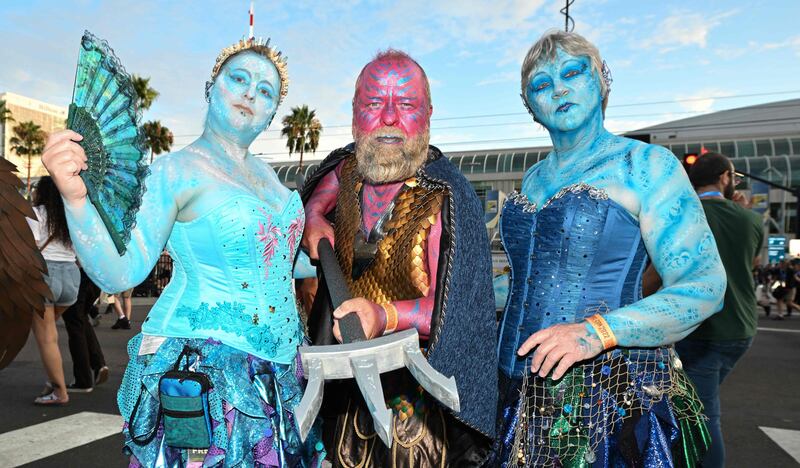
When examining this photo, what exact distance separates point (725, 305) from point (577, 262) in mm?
1949

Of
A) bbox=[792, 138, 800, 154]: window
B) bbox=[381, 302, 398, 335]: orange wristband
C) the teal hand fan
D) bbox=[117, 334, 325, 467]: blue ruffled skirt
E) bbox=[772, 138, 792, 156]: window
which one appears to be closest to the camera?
the teal hand fan

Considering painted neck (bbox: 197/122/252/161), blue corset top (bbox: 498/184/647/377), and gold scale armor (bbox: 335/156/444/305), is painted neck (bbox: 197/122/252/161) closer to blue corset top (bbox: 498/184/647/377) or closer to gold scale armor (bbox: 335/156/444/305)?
gold scale armor (bbox: 335/156/444/305)

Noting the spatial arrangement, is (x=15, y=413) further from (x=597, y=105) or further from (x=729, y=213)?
(x=729, y=213)

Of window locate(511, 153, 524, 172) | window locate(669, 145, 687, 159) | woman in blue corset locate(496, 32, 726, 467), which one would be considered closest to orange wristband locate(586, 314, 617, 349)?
woman in blue corset locate(496, 32, 726, 467)

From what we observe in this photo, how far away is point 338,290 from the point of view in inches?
71.7

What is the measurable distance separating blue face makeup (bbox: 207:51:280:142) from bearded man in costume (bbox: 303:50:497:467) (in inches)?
12.9

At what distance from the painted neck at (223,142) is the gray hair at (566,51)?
0.99m

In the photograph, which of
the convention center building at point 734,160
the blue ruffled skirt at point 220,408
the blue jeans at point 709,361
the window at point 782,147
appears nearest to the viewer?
the blue ruffled skirt at point 220,408

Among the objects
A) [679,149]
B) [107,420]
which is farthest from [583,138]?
[679,149]

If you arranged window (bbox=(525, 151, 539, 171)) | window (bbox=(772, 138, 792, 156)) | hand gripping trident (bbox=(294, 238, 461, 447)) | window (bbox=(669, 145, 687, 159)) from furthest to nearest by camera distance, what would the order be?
window (bbox=(525, 151, 539, 171))
window (bbox=(772, 138, 792, 156))
window (bbox=(669, 145, 687, 159))
hand gripping trident (bbox=(294, 238, 461, 447))

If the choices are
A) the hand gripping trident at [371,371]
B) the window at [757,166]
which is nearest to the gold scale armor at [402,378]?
the hand gripping trident at [371,371]

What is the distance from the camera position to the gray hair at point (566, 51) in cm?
192

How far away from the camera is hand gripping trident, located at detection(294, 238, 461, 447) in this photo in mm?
1321

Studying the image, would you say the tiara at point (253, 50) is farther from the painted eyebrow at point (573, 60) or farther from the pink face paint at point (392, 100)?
the painted eyebrow at point (573, 60)
